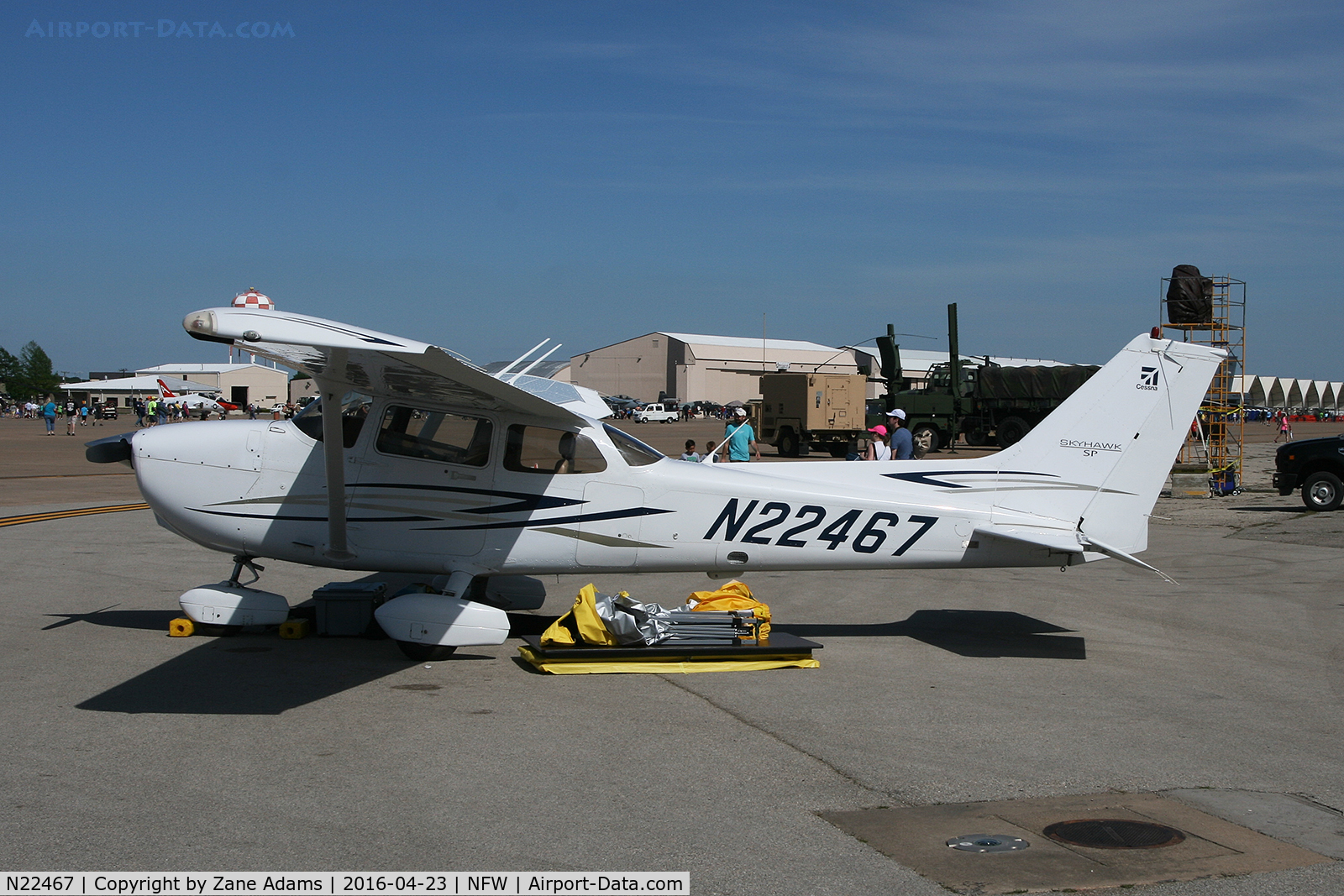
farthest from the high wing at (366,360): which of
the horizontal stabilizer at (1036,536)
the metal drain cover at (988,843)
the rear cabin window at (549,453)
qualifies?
the metal drain cover at (988,843)

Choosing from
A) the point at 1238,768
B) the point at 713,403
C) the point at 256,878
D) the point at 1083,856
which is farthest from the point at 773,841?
the point at 713,403

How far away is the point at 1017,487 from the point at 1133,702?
2.06 m

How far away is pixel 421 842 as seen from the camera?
425cm

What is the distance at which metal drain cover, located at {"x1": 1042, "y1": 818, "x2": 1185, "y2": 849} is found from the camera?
14.3ft

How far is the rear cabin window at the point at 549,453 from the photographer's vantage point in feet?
26.4

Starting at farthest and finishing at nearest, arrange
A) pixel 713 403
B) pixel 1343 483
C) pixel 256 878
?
pixel 713 403, pixel 1343 483, pixel 256 878

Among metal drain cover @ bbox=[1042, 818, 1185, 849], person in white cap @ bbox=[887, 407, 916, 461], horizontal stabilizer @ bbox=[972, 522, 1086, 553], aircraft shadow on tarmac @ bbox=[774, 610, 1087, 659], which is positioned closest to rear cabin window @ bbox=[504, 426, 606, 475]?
aircraft shadow on tarmac @ bbox=[774, 610, 1087, 659]

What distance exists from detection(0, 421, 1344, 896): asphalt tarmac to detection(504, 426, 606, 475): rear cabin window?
1.54m

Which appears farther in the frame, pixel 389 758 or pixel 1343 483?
pixel 1343 483

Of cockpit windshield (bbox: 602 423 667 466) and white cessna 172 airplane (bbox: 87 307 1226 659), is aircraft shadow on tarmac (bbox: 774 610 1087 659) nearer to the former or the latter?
white cessna 172 airplane (bbox: 87 307 1226 659)

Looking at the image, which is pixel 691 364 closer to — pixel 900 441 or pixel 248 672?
pixel 900 441

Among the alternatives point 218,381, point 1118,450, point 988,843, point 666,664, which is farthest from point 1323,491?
point 218,381

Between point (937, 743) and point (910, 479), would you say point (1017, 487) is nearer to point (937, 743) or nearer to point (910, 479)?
point (910, 479)

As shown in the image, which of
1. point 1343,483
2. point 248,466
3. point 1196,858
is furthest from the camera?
point 1343,483
